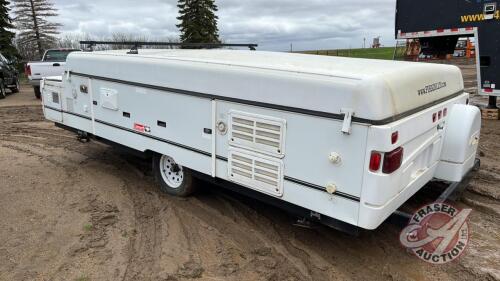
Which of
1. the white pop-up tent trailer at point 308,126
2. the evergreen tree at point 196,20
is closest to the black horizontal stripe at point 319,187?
the white pop-up tent trailer at point 308,126

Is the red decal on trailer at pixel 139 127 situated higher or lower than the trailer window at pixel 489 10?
lower

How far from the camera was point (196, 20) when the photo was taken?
104 ft

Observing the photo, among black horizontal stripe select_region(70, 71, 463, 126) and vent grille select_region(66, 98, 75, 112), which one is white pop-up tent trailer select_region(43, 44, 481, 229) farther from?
vent grille select_region(66, 98, 75, 112)

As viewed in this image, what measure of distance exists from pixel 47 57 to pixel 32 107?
3180 mm

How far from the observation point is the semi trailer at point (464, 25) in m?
8.90

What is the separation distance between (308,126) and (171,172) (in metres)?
2.47

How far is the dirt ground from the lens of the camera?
12.0ft

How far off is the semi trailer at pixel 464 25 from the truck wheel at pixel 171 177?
742cm

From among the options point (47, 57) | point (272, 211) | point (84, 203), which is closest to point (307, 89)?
point (272, 211)

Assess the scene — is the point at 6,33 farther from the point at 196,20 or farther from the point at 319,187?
the point at 319,187

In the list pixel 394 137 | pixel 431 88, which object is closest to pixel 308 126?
pixel 394 137

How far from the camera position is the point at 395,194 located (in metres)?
3.39

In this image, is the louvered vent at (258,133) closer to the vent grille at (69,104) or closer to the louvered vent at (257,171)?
the louvered vent at (257,171)

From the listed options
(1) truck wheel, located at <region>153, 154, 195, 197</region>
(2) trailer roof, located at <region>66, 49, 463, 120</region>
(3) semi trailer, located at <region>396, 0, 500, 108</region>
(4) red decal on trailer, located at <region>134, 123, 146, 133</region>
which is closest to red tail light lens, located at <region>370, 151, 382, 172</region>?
(2) trailer roof, located at <region>66, 49, 463, 120</region>
